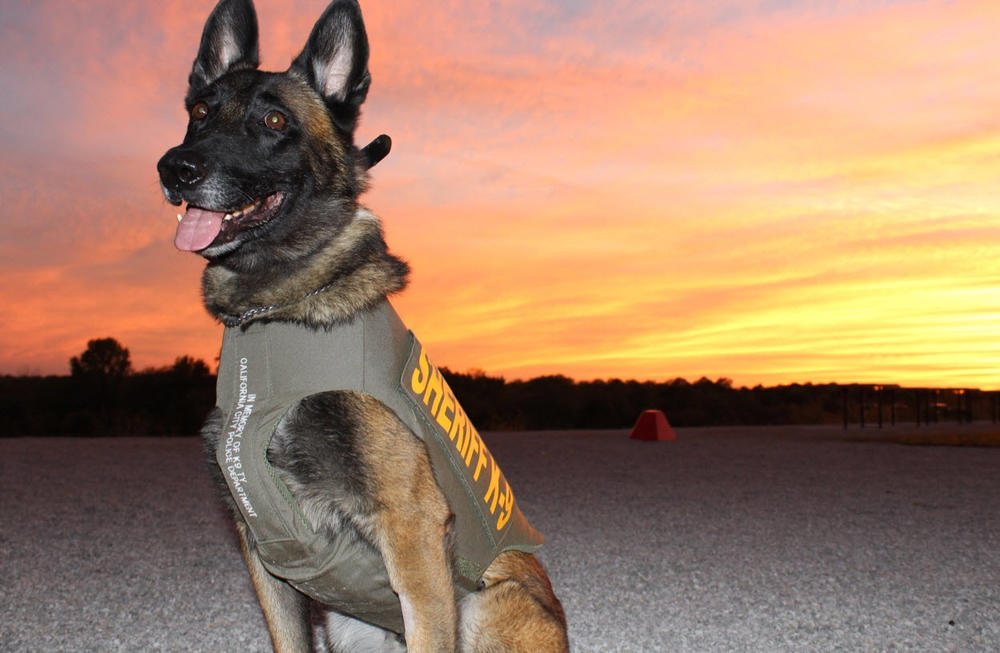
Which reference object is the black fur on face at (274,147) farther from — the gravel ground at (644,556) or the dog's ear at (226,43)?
the gravel ground at (644,556)

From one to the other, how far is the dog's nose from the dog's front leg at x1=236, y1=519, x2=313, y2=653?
115 cm

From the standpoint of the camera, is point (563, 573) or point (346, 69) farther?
point (563, 573)

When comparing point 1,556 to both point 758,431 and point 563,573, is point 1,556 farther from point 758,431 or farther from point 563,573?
point 758,431

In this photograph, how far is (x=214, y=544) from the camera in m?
5.71

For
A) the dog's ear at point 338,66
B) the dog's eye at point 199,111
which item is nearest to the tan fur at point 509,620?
the dog's ear at point 338,66

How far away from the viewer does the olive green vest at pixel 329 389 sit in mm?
2467

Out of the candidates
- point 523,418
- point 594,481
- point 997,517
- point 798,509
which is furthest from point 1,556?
point 523,418

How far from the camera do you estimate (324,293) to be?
2717 mm

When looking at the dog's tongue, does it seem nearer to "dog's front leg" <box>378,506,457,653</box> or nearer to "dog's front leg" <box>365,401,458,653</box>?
"dog's front leg" <box>365,401,458,653</box>

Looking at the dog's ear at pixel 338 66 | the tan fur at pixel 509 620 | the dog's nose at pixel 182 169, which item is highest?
the dog's ear at pixel 338 66

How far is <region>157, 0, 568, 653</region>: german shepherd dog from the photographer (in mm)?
2406

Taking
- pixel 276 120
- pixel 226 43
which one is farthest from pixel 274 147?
pixel 226 43

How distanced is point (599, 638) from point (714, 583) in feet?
4.08

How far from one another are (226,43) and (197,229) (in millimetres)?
1025
